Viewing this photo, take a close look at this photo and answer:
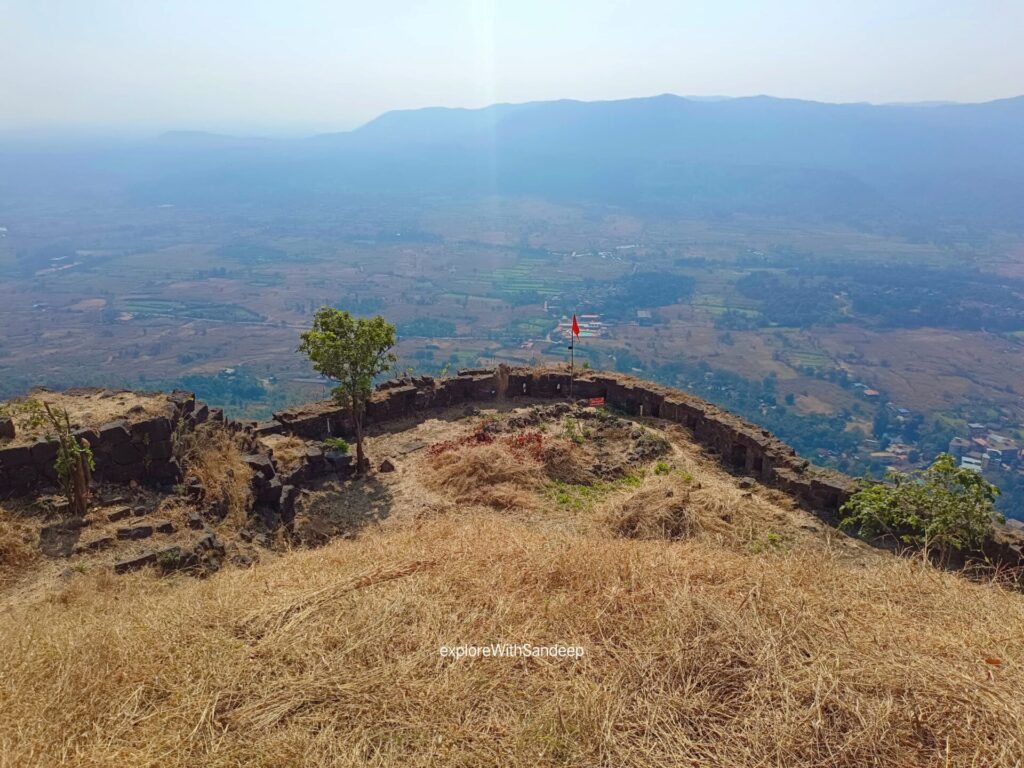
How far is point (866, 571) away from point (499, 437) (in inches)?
339

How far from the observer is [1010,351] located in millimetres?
72750

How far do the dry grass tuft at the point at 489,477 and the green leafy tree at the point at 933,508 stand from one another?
5644 millimetres

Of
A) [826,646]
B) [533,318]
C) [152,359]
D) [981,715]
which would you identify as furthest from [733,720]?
[533,318]

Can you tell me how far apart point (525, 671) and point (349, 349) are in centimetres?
907

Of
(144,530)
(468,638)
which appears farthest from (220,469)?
(468,638)

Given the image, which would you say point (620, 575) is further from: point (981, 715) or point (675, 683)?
point (981, 715)

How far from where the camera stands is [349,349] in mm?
13023

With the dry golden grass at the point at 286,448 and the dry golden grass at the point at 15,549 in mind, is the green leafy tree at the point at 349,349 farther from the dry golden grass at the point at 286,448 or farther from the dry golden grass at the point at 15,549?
the dry golden grass at the point at 15,549

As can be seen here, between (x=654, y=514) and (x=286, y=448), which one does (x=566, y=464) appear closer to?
(x=654, y=514)

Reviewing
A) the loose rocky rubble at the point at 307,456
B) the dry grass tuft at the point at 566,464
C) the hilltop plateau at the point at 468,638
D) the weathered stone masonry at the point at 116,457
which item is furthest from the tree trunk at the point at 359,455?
the dry grass tuft at the point at 566,464

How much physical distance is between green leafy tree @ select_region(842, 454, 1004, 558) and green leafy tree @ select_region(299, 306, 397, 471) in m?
9.52

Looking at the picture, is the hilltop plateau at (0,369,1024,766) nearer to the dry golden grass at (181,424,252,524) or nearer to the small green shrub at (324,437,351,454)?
the dry golden grass at (181,424,252,524)

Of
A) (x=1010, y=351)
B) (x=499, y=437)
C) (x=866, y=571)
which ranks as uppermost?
(x=866, y=571)

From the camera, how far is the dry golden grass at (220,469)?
35.1ft
